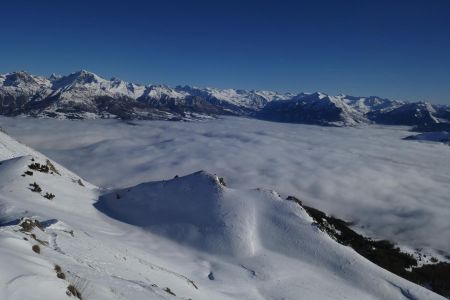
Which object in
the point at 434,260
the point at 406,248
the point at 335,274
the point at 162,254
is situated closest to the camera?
the point at 162,254

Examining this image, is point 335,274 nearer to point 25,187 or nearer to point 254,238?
point 254,238

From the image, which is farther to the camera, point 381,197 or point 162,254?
point 381,197

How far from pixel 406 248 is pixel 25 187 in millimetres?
96843

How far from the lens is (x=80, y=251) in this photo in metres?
28.1

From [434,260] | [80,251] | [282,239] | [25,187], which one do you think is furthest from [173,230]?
[434,260]

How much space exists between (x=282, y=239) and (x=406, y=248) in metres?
67.1

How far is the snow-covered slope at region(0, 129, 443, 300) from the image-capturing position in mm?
28250

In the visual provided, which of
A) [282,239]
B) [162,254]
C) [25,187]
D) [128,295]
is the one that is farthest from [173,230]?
[128,295]

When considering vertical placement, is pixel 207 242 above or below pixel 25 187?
below

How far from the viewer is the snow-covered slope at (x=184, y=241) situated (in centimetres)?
2825

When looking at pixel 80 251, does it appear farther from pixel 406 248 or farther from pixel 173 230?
pixel 406 248

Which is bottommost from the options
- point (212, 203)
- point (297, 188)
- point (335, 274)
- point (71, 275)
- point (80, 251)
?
point (297, 188)

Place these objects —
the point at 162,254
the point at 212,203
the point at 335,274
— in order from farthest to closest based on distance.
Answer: the point at 212,203 < the point at 335,274 < the point at 162,254

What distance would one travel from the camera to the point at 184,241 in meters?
54.7
